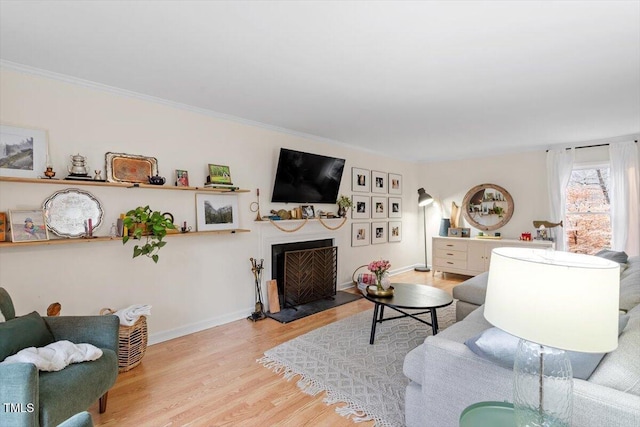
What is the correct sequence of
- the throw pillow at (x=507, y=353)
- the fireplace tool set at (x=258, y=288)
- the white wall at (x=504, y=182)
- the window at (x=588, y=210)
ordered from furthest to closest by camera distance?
1. the white wall at (x=504, y=182)
2. the window at (x=588, y=210)
3. the fireplace tool set at (x=258, y=288)
4. the throw pillow at (x=507, y=353)

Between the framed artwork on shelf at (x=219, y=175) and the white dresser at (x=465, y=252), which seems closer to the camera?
the framed artwork on shelf at (x=219, y=175)

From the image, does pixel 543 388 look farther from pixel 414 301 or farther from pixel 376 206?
pixel 376 206

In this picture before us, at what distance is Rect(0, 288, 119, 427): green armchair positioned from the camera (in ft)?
4.10

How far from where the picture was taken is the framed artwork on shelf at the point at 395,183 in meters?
5.75

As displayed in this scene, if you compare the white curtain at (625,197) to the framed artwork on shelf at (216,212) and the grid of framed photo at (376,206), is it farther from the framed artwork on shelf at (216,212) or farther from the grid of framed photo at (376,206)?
the framed artwork on shelf at (216,212)

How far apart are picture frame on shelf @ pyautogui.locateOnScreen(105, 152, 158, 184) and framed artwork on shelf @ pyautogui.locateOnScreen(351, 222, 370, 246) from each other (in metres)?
3.06

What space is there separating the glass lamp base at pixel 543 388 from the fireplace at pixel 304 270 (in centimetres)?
300

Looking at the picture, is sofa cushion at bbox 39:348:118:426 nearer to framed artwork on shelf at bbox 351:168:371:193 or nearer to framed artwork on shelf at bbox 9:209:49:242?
framed artwork on shelf at bbox 9:209:49:242

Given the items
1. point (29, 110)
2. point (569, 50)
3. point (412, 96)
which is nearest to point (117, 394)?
point (29, 110)

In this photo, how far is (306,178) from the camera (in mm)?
4105

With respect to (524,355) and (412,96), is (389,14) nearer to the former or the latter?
(412,96)

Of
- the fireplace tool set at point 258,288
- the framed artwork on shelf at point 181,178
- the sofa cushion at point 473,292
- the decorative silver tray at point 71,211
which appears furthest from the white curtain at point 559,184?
the decorative silver tray at point 71,211

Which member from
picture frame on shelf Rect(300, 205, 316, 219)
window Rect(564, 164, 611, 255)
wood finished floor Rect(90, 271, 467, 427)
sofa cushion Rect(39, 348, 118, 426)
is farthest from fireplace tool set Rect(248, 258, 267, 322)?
window Rect(564, 164, 611, 255)

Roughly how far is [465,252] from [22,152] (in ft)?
19.1
